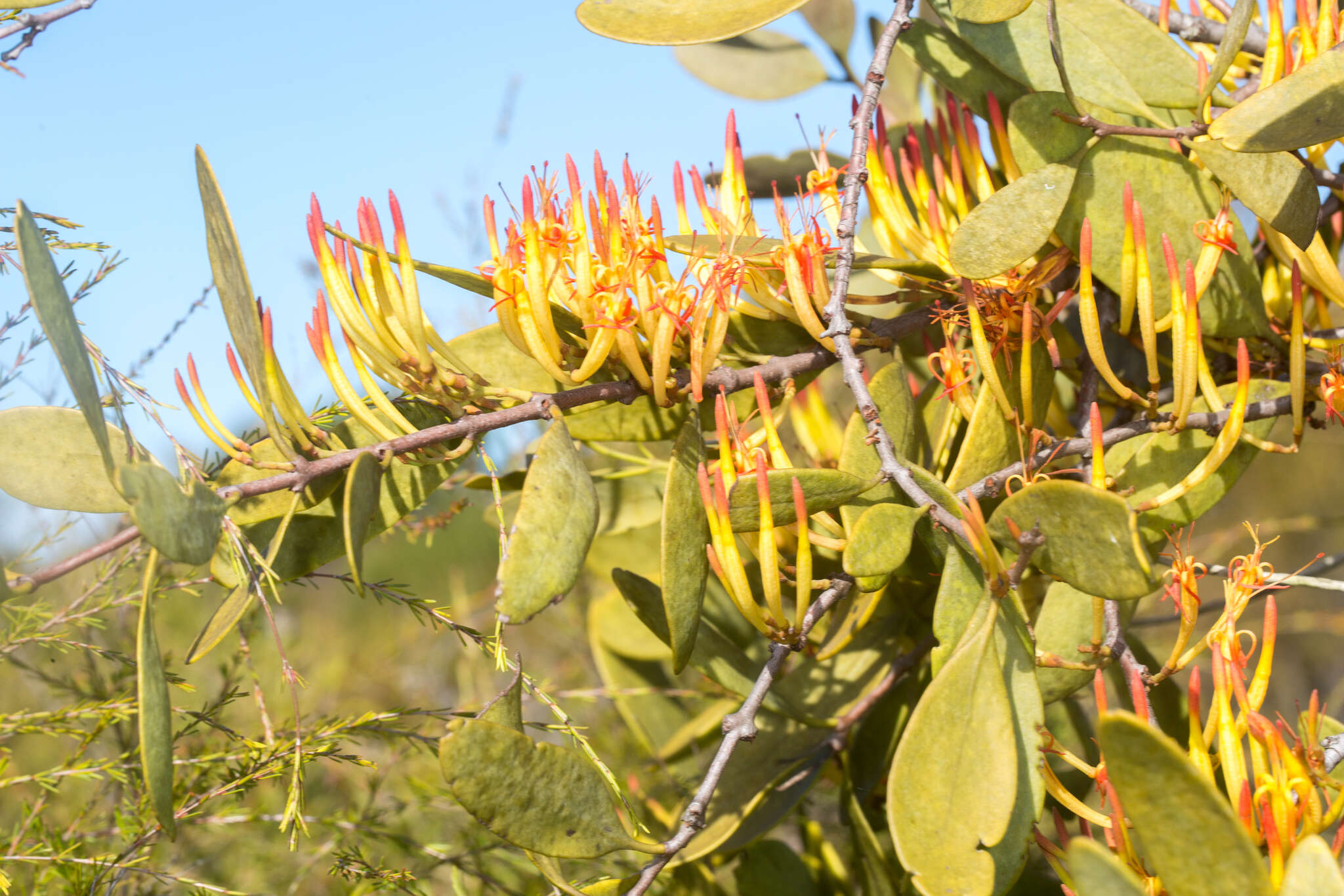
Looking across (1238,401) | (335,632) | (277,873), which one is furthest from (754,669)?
(335,632)

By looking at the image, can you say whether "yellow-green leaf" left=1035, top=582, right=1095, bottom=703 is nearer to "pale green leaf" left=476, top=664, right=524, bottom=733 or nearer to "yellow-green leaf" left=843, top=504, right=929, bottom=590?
"yellow-green leaf" left=843, top=504, right=929, bottom=590

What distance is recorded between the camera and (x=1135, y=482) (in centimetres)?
50

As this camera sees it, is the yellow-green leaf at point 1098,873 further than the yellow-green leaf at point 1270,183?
No

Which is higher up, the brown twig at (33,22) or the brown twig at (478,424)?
the brown twig at (33,22)

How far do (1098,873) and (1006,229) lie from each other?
30cm

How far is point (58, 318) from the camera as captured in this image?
34cm

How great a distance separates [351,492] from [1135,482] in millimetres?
417

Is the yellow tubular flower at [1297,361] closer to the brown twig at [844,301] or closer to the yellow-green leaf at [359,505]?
the brown twig at [844,301]

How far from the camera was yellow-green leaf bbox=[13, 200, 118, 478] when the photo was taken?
1.07 feet

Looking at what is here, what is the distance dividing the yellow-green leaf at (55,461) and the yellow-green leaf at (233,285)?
7cm

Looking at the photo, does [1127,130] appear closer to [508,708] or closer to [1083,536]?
[1083,536]

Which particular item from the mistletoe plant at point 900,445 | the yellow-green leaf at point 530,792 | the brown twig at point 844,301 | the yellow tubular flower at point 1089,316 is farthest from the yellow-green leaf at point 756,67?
the yellow-green leaf at point 530,792

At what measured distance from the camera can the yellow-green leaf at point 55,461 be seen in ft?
1.39

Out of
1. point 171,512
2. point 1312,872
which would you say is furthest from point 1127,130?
point 171,512
